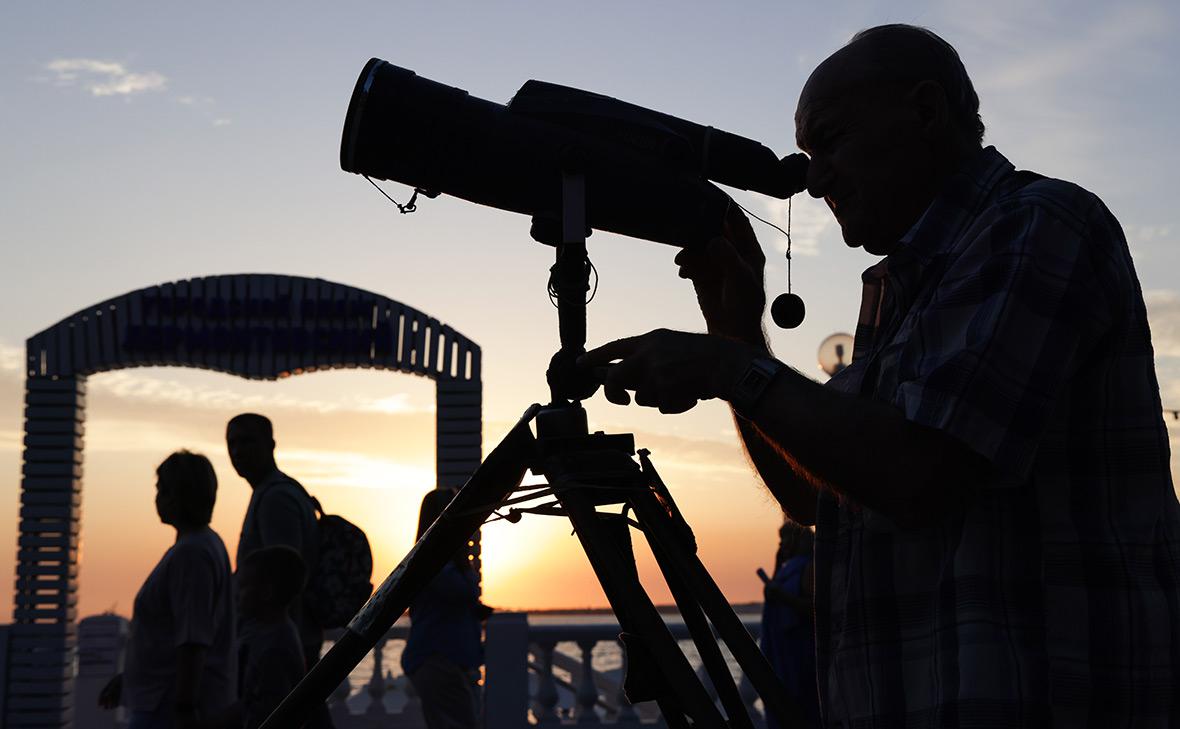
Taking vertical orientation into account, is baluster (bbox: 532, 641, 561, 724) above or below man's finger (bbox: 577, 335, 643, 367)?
below

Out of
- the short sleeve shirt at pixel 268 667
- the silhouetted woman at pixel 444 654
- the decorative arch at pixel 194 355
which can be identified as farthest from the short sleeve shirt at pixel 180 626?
the decorative arch at pixel 194 355

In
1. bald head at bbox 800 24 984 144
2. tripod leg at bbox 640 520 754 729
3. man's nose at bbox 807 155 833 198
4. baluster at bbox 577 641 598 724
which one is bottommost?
baluster at bbox 577 641 598 724

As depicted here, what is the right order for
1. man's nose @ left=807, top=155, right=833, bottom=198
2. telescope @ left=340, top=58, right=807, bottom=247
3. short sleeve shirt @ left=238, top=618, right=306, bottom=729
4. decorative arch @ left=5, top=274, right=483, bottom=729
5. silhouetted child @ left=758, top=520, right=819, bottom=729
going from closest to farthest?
man's nose @ left=807, top=155, right=833, bottom=198 < telescope @ left=340, top=58, right=807, bottom=247 < short sleeve shirt @ left=238, top=618, right=306, bottom=729 < silhouetted child @ left=758, top=520, right=819, bottom=729 < decorative arch @ left=5, top=274, right=483, bottom=729

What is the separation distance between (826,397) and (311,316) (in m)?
12.9

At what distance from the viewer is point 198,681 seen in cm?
465

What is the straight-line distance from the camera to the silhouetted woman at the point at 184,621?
4.66 metres

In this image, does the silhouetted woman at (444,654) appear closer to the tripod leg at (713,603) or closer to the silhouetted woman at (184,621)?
the silhouetted woman at (184,621)

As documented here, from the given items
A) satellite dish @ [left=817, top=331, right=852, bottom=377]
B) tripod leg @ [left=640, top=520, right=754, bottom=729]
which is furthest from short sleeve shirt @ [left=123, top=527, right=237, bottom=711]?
satellite dish @ [left=817, top=331, right=852, bottom=377]

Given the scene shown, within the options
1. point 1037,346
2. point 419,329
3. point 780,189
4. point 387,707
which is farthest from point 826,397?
point 419,329

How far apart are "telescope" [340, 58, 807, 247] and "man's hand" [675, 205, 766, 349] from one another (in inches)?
3.0

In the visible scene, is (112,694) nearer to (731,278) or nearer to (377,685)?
(731,278)

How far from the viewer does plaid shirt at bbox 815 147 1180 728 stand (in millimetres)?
1534

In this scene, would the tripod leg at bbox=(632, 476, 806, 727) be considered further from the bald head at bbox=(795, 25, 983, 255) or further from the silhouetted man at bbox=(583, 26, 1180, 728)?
the bald head at bbox=(795, 25, 983, 255)

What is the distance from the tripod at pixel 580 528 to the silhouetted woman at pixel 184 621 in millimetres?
2925
